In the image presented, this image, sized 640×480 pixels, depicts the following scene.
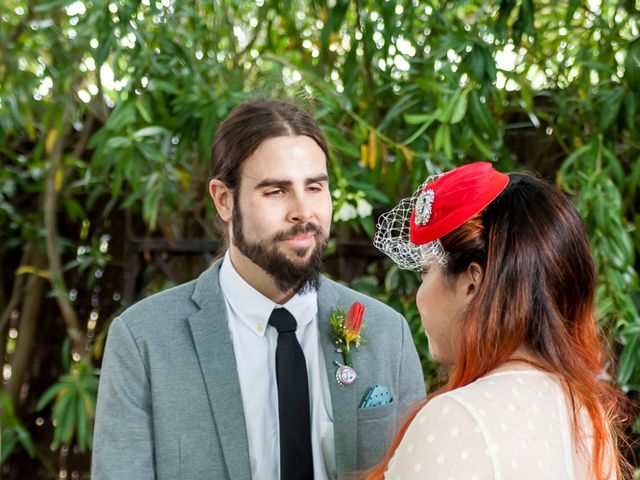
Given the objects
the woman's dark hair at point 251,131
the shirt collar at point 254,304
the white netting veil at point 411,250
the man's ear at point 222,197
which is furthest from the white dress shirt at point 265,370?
the white netting veil at point 411,250

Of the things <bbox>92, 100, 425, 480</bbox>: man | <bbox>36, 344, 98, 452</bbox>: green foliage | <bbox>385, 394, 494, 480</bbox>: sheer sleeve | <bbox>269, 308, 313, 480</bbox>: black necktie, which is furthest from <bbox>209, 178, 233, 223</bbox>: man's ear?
<bbox>36, 344, 98, 452</bbox>: green foliage

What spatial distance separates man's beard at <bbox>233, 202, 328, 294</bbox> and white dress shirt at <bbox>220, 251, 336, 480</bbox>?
0.07 m

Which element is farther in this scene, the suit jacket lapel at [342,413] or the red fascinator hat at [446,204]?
the suit jacket lapel at [342,413]

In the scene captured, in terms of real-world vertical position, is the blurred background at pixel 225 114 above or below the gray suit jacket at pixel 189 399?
above

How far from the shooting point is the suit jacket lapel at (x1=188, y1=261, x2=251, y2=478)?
1799 mm

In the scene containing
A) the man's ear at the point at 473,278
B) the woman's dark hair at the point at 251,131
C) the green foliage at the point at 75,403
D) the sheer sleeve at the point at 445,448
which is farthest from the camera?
the green foliage at the point at 75,403

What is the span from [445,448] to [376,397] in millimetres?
644

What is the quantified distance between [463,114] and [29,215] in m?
2.07

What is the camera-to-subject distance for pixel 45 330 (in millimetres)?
4148

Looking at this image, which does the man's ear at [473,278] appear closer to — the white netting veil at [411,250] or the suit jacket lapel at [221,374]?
the white netting veil at [411,250]

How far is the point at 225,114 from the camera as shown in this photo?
2.80m

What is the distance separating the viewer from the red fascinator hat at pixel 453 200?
1411 millimetres

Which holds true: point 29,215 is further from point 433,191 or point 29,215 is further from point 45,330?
point 433,191

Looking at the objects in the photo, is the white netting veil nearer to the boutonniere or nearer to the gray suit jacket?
the boutonniere
